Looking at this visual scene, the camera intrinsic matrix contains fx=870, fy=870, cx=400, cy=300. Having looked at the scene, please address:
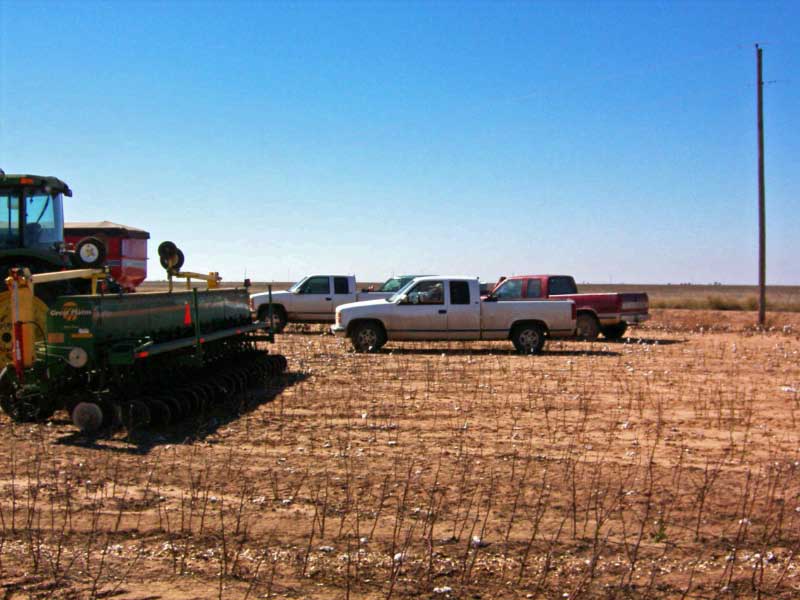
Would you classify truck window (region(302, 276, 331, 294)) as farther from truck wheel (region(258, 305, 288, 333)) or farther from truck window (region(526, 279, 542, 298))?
truck window (region(526, 279, 542, 298))

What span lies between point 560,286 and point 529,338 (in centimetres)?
479

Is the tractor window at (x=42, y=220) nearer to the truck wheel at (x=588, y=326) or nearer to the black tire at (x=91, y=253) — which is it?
the black tire at (x=91, y=253)

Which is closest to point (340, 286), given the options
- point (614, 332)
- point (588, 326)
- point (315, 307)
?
point (315, 307)

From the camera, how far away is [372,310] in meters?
20.2

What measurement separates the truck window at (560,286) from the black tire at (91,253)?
14.5 m

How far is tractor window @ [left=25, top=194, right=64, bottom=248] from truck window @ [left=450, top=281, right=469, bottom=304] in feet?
31.4

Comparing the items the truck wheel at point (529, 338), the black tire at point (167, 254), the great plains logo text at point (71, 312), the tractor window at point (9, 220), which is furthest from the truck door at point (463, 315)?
the great plains logo text at point (71, 312)

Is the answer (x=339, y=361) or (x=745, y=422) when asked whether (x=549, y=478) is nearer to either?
(x=745, y=422)

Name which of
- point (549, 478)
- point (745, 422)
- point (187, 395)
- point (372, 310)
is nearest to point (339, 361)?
point (372, 310)

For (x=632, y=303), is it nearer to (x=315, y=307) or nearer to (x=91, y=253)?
(x=315, y=307)

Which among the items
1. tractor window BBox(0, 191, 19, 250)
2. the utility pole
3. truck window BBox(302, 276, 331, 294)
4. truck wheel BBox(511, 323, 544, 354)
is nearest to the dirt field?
tractor window BBox(0, 191, 19, 250)

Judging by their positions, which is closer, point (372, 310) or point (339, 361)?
point (339, 361)

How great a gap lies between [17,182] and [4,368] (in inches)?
122

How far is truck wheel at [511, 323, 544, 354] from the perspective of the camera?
20062mm
